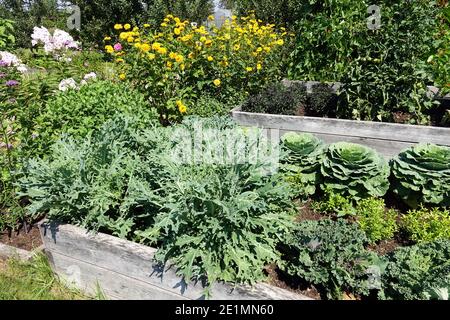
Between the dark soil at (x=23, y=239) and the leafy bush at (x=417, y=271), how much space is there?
294 centimetres

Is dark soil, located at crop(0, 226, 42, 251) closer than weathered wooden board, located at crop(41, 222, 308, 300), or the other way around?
weathered wooden board, located at crop(41, 222, 308, 300)

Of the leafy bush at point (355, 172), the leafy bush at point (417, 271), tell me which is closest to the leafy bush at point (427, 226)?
the leafy bush at point (417, 271)

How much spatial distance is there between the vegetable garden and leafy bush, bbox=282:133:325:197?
2 cm

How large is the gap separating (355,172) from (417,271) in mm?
1080

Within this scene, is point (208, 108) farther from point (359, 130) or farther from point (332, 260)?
point (332, 260)

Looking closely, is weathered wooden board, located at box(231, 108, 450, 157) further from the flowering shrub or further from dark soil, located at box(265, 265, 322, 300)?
dark soil, located at box(265, 265, 322, 300)

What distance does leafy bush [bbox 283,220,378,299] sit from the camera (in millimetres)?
2154

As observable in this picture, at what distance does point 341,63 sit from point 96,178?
142 inches

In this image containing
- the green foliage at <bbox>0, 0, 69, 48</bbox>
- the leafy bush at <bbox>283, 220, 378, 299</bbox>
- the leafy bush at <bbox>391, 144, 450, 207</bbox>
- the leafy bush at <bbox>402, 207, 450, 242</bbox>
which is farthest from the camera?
the green foliage at <bbox>0, 0, 69, 48</bbox>

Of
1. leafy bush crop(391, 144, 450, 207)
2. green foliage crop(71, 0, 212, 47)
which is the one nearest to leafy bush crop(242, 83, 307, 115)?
leafy bush crop(391, 144, 450, 207)

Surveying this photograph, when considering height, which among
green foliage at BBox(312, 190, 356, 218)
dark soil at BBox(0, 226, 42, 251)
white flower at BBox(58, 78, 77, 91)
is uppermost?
white flower at BBox(58, 78, 77, 91)

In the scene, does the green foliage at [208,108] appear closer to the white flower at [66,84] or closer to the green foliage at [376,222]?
the white flower at [66,84]

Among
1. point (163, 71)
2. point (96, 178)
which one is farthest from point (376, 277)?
point (163, 71)
